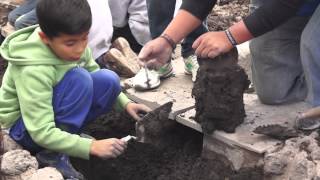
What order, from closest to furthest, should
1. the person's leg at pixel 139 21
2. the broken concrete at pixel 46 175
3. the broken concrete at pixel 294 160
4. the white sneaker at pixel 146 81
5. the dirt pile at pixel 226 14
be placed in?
the broken concrete at pixel 46 175 < the broken concrete at pixel 294 160 < the white sneaker at pixel 146 81 < the person's leg at pixel 139 21 < the dirt pile at pixel 226 14

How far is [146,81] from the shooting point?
11.9 ft

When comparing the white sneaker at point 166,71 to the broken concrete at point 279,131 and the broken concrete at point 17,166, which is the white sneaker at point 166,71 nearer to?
the broken concrete at point 279,131

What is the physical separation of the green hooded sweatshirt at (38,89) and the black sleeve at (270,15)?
0.90 m

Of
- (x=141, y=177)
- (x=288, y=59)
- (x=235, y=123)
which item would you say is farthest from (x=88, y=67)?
(x=288, y=59)

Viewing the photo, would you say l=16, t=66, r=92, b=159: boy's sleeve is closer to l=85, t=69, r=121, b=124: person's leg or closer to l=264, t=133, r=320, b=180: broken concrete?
l=85, t=69, r=121, b=124: person's leg

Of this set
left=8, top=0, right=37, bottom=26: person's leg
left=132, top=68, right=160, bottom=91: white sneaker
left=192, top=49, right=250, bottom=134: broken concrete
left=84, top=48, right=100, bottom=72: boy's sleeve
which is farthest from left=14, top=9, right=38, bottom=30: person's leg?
left=192, top=49, right=250, bottom=134: broken concrete

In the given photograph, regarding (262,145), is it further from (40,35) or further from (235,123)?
(40,35)

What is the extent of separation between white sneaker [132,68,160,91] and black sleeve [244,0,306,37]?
1.16 metres

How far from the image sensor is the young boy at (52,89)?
2498 millimetres

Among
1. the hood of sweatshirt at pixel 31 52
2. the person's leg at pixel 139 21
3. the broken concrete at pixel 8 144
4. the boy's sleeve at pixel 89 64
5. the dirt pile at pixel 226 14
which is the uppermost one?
the hood of sweatshirt at pixel 31 52

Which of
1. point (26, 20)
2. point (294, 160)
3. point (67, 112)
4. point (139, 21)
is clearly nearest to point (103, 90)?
point (67, 112)

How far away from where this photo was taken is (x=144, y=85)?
3.59 m

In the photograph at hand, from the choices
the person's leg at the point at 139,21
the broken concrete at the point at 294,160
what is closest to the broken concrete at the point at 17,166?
the broken concrete at the point at 294,160

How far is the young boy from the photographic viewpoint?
2.50m
